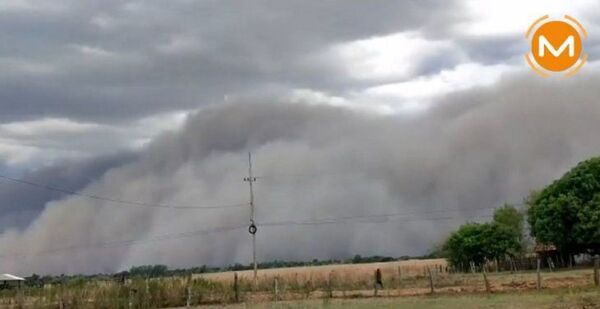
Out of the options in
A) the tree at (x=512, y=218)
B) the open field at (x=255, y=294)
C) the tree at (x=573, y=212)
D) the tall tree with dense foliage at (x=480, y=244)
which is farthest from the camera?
the tree at (x=512, y=218)

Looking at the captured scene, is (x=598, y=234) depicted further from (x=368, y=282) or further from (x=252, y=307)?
(x=252, y=307)

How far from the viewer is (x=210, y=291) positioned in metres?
45.1

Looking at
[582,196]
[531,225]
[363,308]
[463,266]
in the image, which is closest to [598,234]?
[582,196]

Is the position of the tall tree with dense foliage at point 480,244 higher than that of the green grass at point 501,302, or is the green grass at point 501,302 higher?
the tall tree with dense foliage at point 480,244

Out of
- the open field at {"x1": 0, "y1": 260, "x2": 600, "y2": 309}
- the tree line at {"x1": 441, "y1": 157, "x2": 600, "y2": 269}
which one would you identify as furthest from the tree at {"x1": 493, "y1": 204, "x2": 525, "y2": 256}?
the open field at {"x1": 0, "y1": 260, "x2": 600, "y2": 309}

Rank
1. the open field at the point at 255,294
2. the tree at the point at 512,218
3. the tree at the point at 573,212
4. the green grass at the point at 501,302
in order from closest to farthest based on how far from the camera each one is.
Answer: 1. the green grass at the point at 501,302
2. the open field at the point at 255,294
3. the tree at the point at 573,212
4. the tree at the point at 512,218

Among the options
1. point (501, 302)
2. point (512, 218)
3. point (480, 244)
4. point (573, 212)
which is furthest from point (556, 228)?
point (501, 302)

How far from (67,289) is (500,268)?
49090 mm

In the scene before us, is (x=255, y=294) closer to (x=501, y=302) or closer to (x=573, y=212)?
(x=501, y=302)

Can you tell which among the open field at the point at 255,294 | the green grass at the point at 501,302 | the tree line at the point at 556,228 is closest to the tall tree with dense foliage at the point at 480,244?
the tree line at the point at 556,228

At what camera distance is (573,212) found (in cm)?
7106

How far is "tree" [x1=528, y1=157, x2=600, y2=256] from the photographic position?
70.0 meters

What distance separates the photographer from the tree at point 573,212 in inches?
2756

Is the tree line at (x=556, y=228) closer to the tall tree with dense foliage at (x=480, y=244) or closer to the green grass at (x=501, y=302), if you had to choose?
the tall tree with dense foliage at (x=480, y=244)
